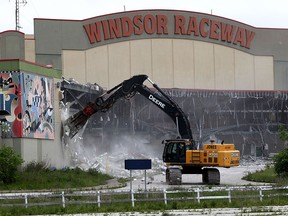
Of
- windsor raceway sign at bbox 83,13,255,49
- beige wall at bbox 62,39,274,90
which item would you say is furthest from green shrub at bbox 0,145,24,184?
windsor raceway sign at bbox 83,13,255,49

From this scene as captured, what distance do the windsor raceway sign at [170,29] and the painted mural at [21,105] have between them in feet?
80.3

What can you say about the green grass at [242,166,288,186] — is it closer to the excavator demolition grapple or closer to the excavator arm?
the excavator demolition grapple

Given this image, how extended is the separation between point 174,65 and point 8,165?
36.2 meters

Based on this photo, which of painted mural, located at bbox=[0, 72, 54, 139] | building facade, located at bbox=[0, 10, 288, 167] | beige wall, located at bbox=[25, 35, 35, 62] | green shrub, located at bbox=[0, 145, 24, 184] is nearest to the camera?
green shrub, located at bbox=[0, 145, 24, 184]

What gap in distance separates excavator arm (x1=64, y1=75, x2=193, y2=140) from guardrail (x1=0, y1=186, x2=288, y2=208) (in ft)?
44.1

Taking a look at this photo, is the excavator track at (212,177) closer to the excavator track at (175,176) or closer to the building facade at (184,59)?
the excavator track at (175,176)

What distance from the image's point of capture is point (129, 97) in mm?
55750

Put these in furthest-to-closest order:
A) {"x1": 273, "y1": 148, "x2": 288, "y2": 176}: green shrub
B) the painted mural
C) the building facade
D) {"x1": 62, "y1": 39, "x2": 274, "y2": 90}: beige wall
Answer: {"x1": 62, "y1": 39, "x2": 274, "y2": 90}: beige wall
the building facade
the painted mural
{"x1": 273, "y1": 148, "x2": 288, "y2": 176}: green shrub

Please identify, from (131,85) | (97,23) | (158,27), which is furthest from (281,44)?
(131,85)

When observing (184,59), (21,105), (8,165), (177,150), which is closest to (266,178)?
(177,150)

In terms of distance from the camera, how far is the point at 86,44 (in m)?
77.8

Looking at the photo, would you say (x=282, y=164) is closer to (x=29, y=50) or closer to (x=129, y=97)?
(x=129, y=97)

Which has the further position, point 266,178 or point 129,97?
point 129,97

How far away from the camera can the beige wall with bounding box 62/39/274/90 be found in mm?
77375
